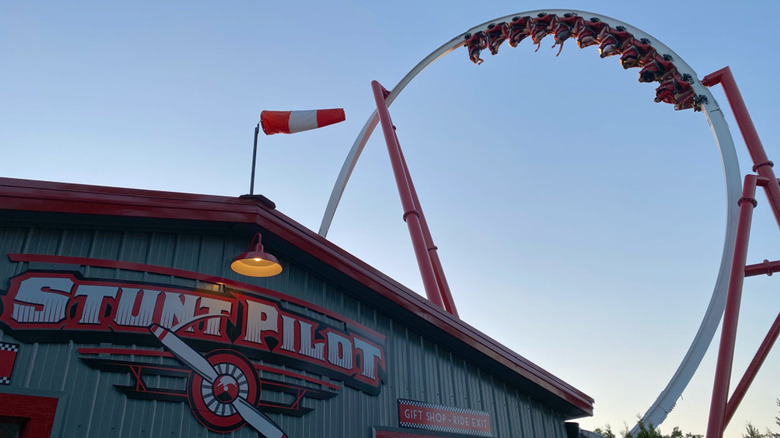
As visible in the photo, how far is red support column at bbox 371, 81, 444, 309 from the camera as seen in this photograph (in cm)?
1249

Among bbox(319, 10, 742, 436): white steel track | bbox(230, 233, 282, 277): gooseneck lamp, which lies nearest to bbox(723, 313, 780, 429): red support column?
bbox(319, 10, 742, 436): white steel track

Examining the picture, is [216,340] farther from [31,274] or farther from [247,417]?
[31,274]

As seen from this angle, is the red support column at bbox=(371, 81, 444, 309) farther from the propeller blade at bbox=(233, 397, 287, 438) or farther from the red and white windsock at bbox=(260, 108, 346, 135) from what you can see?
the propeller blade at bbox=(233, 397, 287, 438)

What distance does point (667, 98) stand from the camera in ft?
54.2

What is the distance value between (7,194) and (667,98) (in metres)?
15.5

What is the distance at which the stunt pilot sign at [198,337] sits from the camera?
557 cm

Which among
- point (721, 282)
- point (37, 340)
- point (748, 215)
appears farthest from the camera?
point (721, 282)

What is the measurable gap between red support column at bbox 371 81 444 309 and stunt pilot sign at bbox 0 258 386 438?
5.21 meters

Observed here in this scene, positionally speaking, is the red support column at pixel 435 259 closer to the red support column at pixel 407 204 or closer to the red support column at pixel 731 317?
the red support column at pixel 407 204

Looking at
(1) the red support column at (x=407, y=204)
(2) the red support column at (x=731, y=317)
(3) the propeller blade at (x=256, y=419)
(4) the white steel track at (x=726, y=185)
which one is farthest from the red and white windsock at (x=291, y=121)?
(2) the red support column at (x=731, y=317)

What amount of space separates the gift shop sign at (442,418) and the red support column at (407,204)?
306 centimetres

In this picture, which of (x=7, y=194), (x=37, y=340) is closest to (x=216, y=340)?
(x=37, y=340)

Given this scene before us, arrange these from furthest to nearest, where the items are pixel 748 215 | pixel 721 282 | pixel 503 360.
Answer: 1. pixel 721 282
2. pixel 748 215
3. pixel 503 360

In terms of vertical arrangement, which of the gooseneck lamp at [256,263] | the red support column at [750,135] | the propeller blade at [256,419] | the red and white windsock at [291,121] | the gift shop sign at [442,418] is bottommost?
the propeller blade at [256,419]
